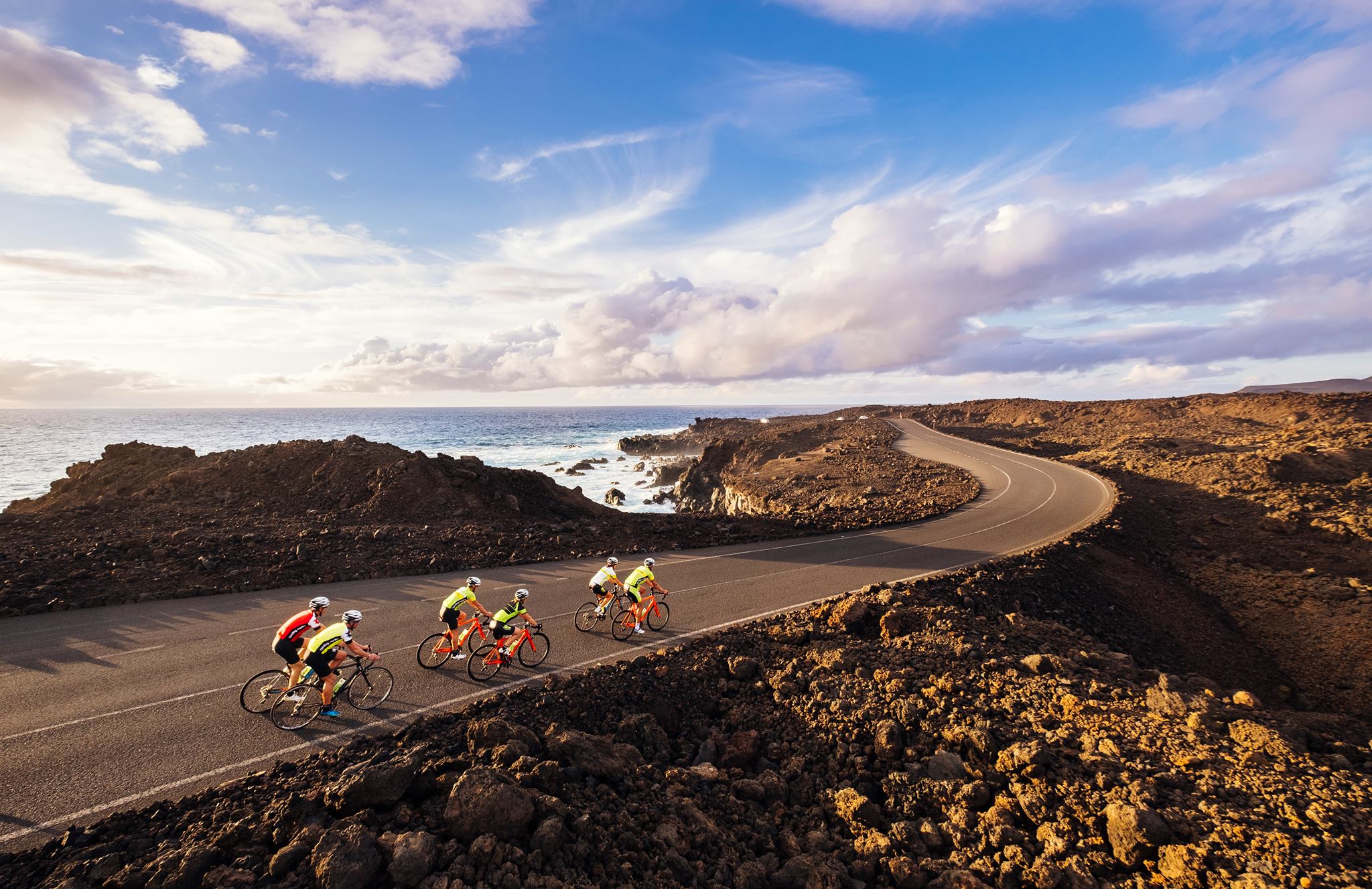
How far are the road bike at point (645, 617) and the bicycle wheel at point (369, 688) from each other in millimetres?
4614

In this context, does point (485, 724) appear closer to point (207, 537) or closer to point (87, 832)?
point (87, 832)

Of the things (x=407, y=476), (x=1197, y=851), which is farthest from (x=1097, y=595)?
(x=407, y=476)

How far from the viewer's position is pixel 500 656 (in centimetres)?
1066

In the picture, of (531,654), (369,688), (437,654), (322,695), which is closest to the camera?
(322,695)

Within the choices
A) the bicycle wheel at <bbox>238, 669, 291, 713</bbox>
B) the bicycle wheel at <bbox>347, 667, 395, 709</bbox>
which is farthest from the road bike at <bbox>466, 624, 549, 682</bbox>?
the bicycle wheel at <bbox>238, 669, 291, 713</bbox>

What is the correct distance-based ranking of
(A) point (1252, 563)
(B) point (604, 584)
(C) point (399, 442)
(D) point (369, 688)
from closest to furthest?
(D) point (369, 688) → (B) point (604, 584) → (A) point (1252, 563) → (C) point (399, 442)

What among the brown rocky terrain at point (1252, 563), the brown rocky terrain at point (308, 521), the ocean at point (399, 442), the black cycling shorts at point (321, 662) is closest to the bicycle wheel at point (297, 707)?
the black cycling shorts at point (321, 662)

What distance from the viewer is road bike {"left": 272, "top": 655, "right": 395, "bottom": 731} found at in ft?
29.5

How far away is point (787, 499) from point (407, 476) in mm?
20531

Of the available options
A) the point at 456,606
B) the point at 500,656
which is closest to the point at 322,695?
the point at 456,606

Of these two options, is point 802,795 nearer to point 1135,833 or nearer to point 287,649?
point 1135,833

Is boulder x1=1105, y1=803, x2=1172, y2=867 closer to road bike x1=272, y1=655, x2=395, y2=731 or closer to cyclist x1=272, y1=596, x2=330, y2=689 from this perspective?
road bike x1=272, y1=655, x2=395, y2=731

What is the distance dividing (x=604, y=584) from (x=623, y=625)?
1.07 metres

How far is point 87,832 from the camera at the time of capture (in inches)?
239
